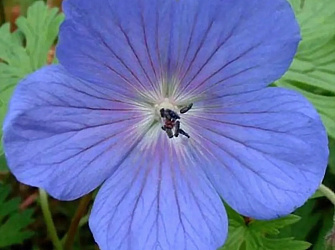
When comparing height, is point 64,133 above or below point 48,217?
above

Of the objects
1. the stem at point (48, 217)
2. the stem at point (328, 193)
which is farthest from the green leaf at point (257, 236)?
the stem at point (48, 217)

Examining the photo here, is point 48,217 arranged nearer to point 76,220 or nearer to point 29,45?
point 76,220

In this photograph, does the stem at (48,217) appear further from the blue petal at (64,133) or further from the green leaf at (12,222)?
the blue petal at (64,133)

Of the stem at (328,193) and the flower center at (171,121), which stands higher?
the flower center at (171,121)

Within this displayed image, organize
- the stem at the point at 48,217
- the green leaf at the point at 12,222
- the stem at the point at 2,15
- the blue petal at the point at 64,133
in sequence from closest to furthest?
the blue petal at the point at 64,133
the stem at the point at 48,217
the green leaf at the point at 12,222
the stem at the point at 2,15

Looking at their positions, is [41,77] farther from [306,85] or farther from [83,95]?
[306,85]

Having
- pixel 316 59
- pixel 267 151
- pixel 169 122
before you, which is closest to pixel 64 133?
pixel 169 122

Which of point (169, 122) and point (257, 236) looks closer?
point (169, 122)
